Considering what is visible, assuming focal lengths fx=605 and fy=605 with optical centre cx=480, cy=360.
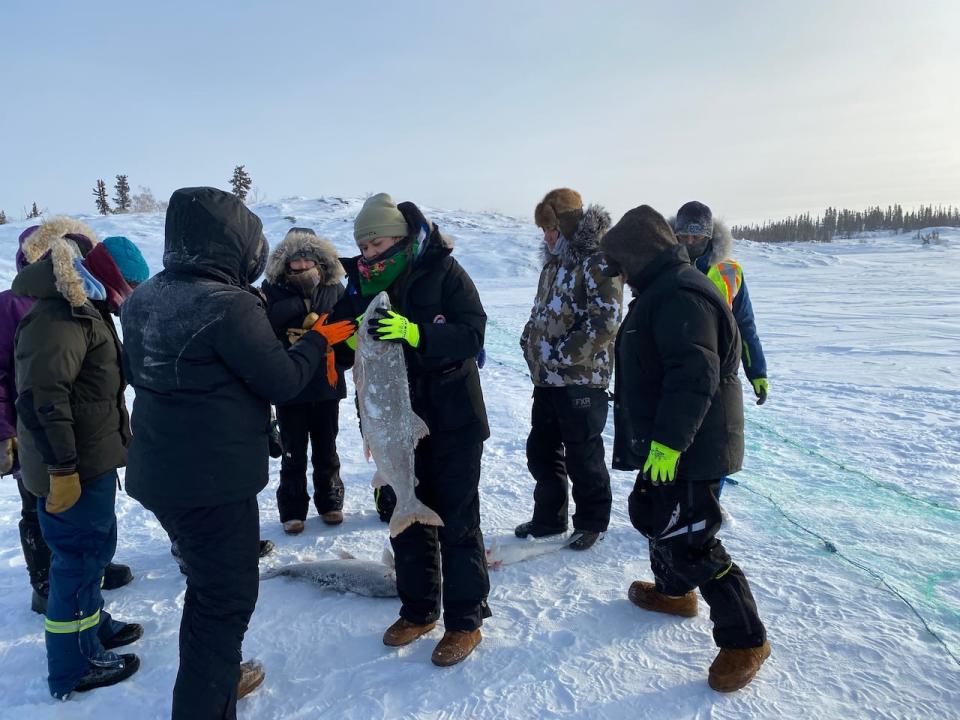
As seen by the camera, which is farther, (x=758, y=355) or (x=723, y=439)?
(x=758, y=355)

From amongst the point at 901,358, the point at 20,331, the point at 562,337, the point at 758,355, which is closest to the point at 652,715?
the point at 562,337

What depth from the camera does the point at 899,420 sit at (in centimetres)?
635

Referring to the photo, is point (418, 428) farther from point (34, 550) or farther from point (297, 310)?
point (34, 550)

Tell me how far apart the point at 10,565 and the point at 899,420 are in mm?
7906

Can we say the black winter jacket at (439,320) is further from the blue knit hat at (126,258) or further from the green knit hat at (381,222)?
the blue knit hat at (126,258)

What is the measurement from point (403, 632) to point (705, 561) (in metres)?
1.57

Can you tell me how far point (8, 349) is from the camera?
3305 millimetres

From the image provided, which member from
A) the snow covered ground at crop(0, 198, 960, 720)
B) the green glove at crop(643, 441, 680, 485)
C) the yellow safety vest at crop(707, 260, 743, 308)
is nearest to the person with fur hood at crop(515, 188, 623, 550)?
the snow covered ground at crop(0, 198, 960, 720)

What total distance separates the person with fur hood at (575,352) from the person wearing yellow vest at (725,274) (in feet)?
2.51

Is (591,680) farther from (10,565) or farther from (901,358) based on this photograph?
(901,358)

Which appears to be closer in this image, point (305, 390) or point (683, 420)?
point (683, 420)

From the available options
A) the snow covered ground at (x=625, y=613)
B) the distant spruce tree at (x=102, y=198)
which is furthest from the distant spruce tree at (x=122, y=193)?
the snow covered ground at (x=625, y=613)

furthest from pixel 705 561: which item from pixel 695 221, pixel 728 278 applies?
pixel 695 221

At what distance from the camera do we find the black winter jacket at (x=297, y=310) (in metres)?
4.04
